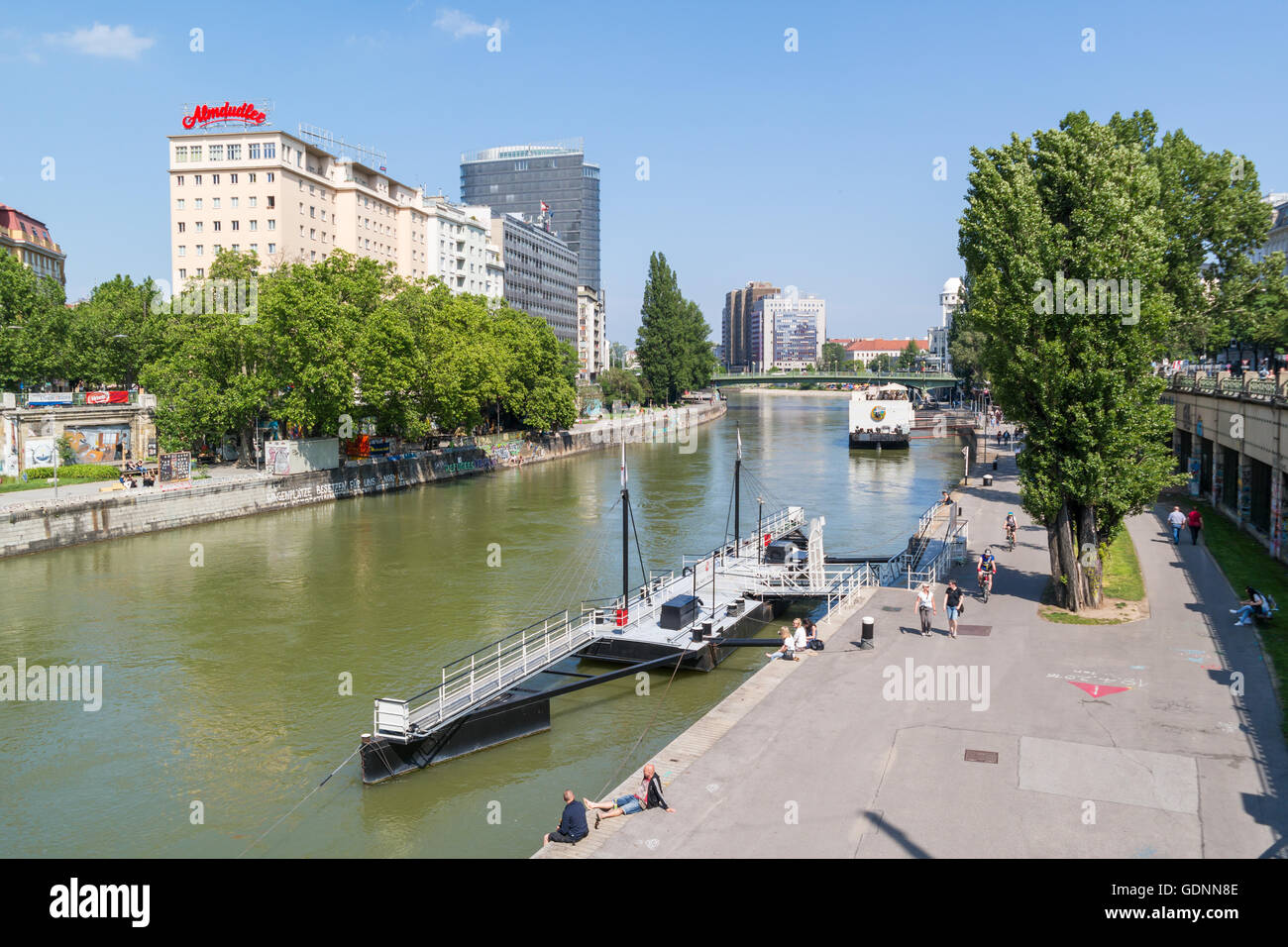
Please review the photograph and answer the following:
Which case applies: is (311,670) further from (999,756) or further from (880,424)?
(880,424)

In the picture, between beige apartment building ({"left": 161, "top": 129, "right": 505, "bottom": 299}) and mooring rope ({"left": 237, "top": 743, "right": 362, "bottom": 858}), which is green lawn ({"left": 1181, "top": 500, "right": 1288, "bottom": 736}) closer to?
mooring rope ({"left": 237, "top": 743, "right": 362, "bottom": 858})

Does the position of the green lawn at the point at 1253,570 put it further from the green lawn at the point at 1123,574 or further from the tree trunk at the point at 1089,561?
the tree trunk at the point at 1089,561

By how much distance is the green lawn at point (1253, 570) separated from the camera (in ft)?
68.1

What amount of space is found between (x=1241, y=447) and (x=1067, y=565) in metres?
16.3

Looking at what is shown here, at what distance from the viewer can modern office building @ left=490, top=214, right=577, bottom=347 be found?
15000cm

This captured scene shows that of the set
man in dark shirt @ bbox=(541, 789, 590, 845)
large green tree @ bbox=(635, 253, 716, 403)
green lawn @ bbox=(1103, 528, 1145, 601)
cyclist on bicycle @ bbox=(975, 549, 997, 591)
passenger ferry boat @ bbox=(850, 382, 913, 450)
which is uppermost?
large green tree @ bbox=(635, 253, 716, 403)

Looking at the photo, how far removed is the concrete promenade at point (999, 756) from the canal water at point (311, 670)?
95.8 inches

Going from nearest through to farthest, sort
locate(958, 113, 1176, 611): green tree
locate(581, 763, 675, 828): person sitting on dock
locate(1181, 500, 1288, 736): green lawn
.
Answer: locate(581, 763, 675, 828): person sitting on dock, locate(1181, 500, 1288, 736): green lawn, locate(958, 113, 1176, 611): green tree

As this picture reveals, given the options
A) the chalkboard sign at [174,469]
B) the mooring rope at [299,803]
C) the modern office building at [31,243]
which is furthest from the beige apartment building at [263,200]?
the mooring rope at [299,803]

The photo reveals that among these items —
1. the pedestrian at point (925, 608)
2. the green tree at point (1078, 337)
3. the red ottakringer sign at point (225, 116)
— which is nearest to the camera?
the pedestrian at point (925, 608)

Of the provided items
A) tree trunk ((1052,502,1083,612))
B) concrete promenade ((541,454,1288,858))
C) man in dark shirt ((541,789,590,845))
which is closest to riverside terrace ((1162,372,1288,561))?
tree trunk ((1052,502,1083,612))

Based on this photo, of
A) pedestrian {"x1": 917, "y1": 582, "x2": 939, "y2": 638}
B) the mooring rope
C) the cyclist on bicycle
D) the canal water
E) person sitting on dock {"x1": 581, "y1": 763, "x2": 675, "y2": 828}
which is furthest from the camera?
the cyclist on bicycle

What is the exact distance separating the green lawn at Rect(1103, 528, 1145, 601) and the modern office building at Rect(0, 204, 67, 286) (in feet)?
334
